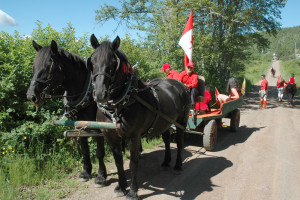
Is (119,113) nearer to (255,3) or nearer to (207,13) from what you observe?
(207,13)

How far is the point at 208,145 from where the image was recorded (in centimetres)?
523

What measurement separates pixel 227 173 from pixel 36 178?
130 inches

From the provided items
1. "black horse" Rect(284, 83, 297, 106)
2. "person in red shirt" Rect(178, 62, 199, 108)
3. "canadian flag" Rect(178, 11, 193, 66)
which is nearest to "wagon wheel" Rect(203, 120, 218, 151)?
"person in red shirt" Rect(178, 62, 199, 108)

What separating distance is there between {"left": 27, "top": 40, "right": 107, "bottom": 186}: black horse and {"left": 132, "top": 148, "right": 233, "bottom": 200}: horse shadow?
831mm

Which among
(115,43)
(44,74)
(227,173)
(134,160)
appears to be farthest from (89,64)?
(227,173)

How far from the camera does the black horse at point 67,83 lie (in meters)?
2.84

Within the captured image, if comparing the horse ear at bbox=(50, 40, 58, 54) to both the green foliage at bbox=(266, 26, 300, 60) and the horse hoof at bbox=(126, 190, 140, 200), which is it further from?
the green foliage at bbox=(266, 26, 300, 60)

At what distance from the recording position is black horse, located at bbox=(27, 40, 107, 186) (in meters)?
2.84

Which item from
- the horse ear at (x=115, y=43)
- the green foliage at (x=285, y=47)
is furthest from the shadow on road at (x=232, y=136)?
the green foliage at (x=285, y=47)

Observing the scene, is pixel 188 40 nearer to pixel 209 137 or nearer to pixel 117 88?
pixel 209 137

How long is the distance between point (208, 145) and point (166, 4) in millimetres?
8163

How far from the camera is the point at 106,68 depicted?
7.91 ft

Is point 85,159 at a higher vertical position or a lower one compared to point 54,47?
lower

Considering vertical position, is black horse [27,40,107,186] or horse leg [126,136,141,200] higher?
black horse [27,40,107,186]
